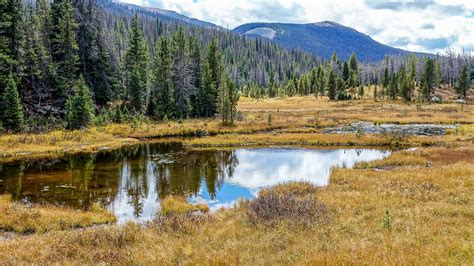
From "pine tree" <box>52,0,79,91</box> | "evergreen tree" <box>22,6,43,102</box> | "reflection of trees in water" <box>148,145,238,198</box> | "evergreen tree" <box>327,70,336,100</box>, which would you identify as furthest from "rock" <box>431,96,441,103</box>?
"evergreen tree" <box>22,6,43,102</box>

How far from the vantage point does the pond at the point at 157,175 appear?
21.8 meters

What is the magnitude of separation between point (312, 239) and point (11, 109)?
140 feet

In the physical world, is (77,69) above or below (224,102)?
above

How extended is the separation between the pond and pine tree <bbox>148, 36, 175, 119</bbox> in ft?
85.8

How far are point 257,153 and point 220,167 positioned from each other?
320 inches

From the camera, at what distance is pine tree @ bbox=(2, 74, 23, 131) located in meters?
43.3

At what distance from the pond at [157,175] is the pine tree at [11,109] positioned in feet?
42.4

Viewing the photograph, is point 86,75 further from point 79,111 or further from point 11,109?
point 11,109

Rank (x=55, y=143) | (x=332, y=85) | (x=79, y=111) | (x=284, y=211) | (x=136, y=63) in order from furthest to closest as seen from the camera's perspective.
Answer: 1. (x=332, y=85)
2. (x=136, y=63)
3. (x=79, y=111)
4. (x=55, y=143)
5. (x=284, y=211)

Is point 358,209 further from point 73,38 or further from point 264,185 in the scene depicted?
point 73,38

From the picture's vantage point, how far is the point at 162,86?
225 ft

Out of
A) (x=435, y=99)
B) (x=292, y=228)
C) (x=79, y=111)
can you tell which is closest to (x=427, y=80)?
(x=435, y=99)

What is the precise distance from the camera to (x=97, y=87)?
6319cm

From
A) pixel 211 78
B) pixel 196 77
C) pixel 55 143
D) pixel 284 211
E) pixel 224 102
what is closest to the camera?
pixel 284 211
